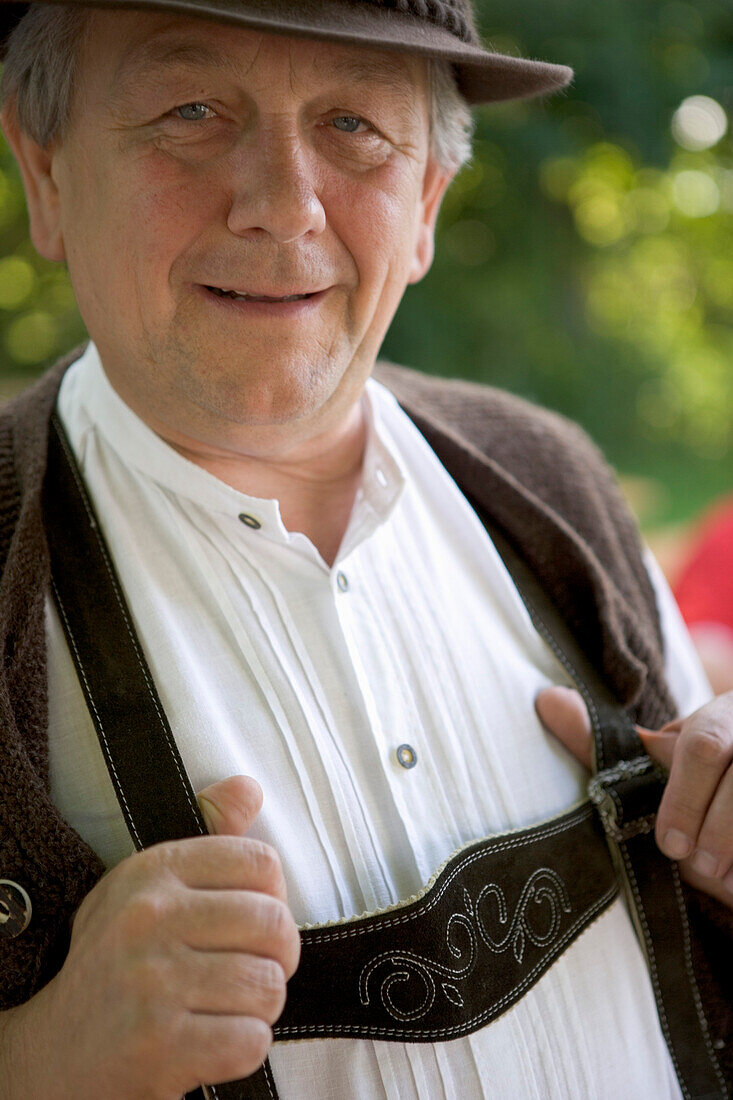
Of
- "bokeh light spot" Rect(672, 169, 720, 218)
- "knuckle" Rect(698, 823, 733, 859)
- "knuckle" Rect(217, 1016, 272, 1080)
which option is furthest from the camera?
"bokeh light spot" Rect(672, 169, 720, 218)

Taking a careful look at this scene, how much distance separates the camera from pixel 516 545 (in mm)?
1501

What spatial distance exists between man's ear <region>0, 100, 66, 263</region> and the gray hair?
2 cm

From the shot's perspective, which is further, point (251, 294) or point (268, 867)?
point (251, 294)

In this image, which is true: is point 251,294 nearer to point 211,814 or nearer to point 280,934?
point 211,814

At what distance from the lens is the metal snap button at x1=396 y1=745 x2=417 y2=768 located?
3.88 feet

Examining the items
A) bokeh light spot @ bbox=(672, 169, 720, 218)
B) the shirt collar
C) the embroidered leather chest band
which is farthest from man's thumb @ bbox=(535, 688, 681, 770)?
bokeh light spot @ bbox=(672, 169, 720, 218)

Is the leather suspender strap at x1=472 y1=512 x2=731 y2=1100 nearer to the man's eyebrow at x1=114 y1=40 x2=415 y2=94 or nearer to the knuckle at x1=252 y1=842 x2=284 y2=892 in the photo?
the knuckle at x1=252 y1=842 x2=284 y2=892

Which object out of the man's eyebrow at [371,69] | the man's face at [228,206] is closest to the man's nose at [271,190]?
the man's face at [228,206]

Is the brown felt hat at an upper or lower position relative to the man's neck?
upper

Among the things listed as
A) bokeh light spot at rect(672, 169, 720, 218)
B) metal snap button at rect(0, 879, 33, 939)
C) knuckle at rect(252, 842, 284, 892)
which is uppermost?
bokeh light spot at rect(672, 169, 720, 218)

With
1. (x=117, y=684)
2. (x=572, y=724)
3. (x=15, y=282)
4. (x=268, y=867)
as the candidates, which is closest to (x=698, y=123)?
(x=15, y=282)

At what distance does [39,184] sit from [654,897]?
1226mm

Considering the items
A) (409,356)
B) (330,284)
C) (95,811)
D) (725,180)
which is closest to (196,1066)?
(95,811)

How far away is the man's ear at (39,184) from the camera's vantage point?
48.4 inches
